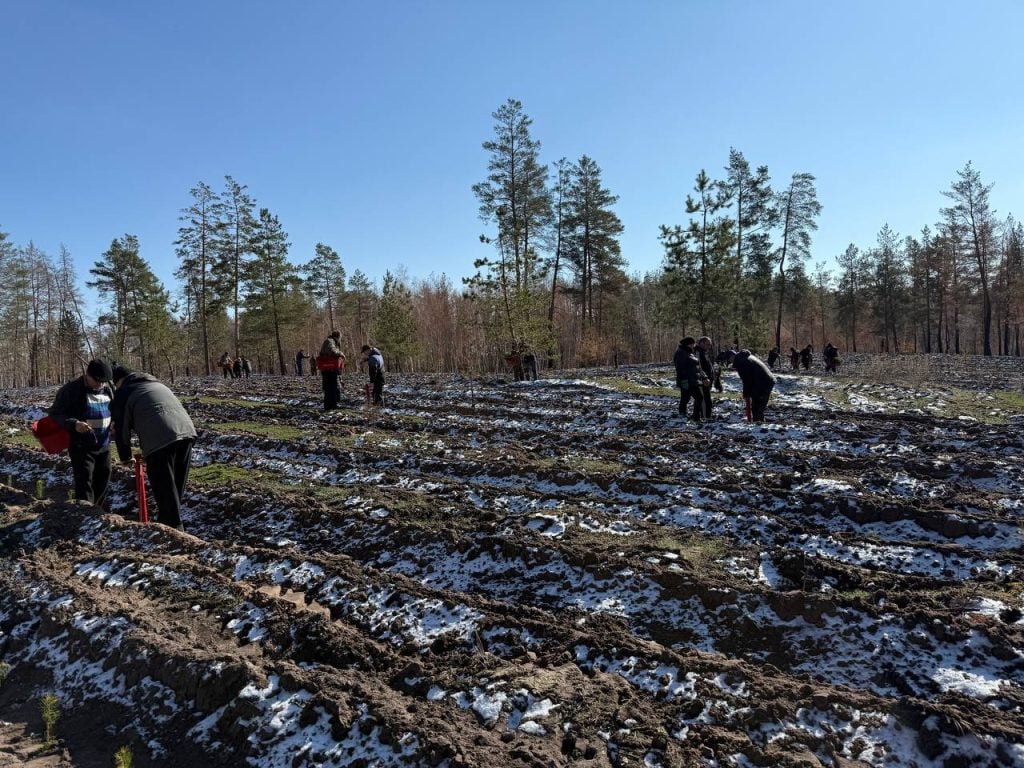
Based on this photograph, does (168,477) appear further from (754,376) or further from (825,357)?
(825,357)

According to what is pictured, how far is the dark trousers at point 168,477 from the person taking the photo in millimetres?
5672

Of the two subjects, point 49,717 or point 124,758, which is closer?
point 124,758

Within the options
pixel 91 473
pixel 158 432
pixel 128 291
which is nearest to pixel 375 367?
pixel 91 473

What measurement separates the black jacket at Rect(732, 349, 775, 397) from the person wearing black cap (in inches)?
398

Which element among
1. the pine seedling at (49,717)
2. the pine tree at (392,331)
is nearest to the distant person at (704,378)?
the pine seedling at (49,717)

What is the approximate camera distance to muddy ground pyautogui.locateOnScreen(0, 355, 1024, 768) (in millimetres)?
2818

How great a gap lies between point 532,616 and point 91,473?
17.8ft

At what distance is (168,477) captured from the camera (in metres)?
5.72

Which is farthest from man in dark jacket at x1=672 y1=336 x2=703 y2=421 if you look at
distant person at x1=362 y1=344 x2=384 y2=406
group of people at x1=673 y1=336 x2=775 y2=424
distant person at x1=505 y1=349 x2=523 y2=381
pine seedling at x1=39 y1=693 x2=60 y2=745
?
pine seedling at x1=39 y1=693 x2=60 y2=745

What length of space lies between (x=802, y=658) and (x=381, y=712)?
2429 mm

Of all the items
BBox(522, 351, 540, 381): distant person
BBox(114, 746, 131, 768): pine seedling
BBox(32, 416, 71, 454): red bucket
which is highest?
BBox(522, 351, 540, 381): distant person

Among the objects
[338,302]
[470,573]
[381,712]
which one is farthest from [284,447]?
[338,302]

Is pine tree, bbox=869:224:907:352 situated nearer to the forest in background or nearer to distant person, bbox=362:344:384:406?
the forest in background

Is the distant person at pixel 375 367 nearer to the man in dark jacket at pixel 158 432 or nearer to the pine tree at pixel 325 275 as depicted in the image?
A: the man in dark jacket at pixel 158 432
